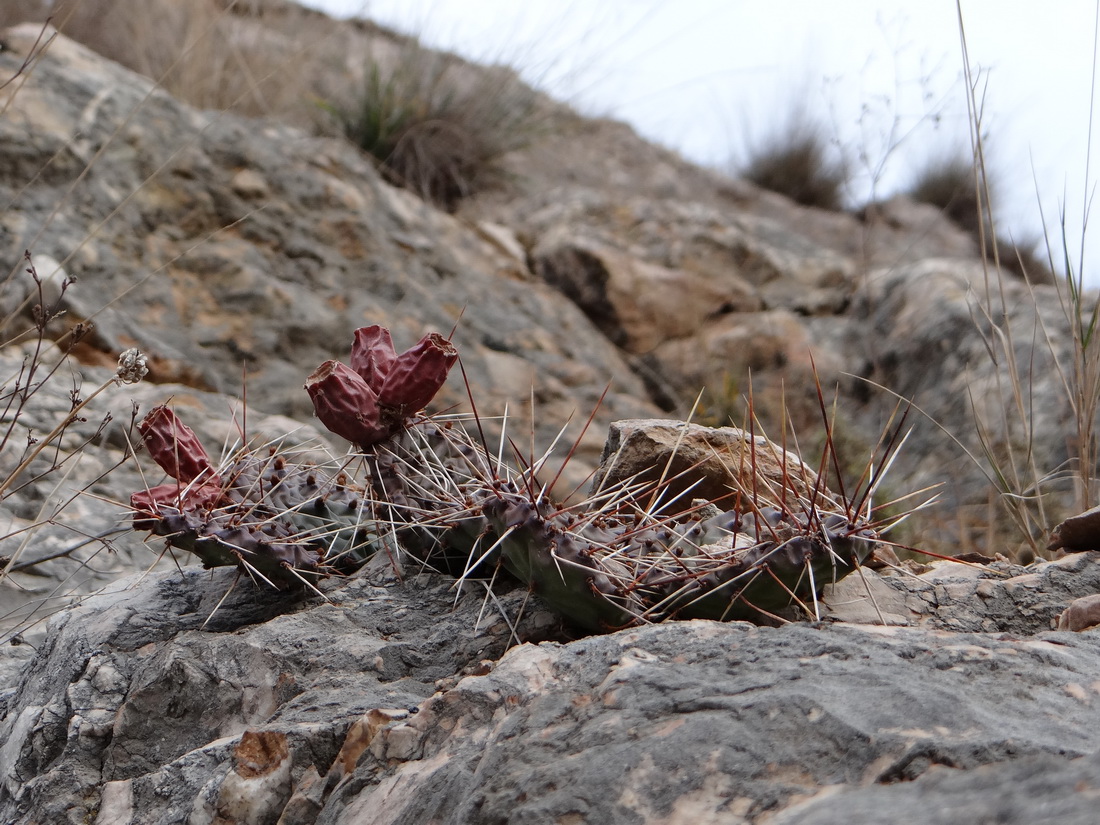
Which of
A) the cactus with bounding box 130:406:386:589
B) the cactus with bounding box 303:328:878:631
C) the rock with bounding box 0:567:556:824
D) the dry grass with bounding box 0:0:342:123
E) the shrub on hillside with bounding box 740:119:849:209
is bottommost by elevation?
the rock with bounding box 0:567:556:824

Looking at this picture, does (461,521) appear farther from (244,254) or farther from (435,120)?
(435,120)

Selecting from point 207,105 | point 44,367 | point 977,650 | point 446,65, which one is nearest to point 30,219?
point 44,367

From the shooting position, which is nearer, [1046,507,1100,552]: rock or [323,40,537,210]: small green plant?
[1046,507,1100,552]: rock

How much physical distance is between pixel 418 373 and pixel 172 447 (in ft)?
1.90

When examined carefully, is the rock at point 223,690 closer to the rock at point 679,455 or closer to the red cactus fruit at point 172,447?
the red cactus fruit at point 172,447

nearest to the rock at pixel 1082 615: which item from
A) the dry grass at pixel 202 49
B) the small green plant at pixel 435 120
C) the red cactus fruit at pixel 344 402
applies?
the red cactus fruit at pixel 344 402

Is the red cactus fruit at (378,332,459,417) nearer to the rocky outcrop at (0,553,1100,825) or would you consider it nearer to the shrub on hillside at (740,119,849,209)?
the rocky outcrop at (0,553,1100,825)

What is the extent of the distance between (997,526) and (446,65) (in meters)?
4.51

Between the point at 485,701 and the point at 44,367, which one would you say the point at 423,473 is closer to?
the point at 485,701

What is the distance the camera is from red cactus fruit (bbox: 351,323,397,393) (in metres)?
1.95

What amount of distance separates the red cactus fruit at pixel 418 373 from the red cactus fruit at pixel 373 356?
75mm

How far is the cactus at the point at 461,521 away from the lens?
62.4 inches

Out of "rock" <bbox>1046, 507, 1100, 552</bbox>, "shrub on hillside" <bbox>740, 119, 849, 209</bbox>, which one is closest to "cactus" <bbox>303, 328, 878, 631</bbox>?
"rock" <bbox>1046, 507, 1100, 552</bbox>

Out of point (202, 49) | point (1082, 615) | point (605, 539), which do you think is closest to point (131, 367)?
point (605, 539)
